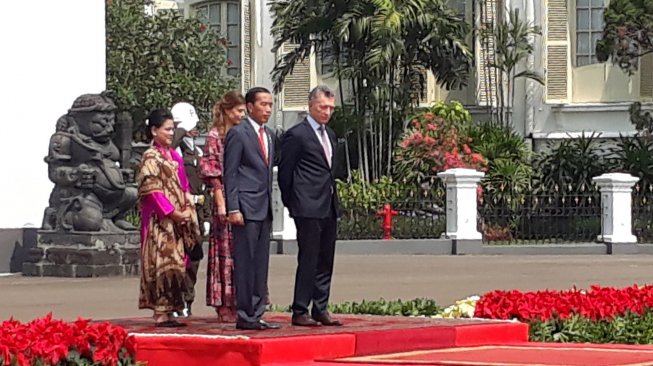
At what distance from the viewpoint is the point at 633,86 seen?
1454 inches

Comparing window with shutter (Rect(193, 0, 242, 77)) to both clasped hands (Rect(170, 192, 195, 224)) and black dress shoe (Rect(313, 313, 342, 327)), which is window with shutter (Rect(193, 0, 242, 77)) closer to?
clasped hands (Rect(170, 192, 195, 224))

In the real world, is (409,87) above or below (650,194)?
above

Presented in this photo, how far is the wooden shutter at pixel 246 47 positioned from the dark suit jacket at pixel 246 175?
28.2m

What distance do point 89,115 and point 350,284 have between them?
3748 millimetres

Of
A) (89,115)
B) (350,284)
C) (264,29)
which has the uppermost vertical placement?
(264,29)

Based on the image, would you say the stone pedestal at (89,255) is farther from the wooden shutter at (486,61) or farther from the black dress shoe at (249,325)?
the wooden shutter at (486,61)

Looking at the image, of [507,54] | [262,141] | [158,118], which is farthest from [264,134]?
[507,54]

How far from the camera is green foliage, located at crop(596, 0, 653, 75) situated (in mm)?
30297

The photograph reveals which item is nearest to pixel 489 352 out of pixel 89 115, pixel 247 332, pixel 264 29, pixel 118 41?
pixel 247 332

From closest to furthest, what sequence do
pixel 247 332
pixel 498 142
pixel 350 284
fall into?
pixel 247 332
pixel 350 284
pixel 498 142

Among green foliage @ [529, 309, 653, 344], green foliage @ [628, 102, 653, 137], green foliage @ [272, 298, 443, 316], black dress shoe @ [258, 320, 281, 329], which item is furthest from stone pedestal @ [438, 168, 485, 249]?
black dress shoe @ [258, 320, 281, 329]

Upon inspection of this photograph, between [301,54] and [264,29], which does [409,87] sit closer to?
[301,54]

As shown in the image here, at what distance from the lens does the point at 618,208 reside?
27.6 m

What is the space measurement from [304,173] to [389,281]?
30.8ft
